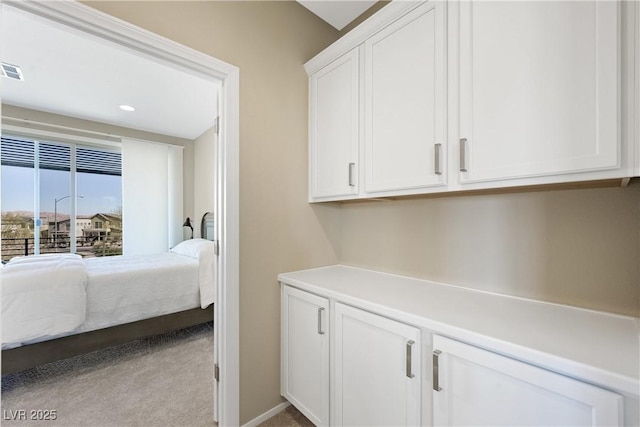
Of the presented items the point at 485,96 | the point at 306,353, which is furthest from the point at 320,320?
the point at 485,96

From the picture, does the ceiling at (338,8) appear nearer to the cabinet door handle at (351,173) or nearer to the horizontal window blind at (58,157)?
the cabinet door handle at (351,173)

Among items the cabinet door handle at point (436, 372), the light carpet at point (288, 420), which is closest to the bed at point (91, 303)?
the light carpet at point (288, 420)

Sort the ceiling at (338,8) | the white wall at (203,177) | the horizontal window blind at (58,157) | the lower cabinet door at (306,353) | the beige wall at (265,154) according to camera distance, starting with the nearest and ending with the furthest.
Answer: the lower cabinet door at (306,353) → the beige wall at (265,154) → the ceiling at (338,8) → the horizontal window blind at (58,157) → the white wall at (203,177)

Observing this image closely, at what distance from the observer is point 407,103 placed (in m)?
1.29

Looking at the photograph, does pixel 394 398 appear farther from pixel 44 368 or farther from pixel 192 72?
pixel 44 368

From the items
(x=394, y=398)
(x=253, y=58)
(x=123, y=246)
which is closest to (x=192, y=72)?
(x=253, y=58)

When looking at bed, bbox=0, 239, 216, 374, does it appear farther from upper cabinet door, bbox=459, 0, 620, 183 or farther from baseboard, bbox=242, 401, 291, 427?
upper cabinet door, bbox=459, 0, 620, 183

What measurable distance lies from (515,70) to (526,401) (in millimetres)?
1095

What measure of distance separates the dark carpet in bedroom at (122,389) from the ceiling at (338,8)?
9.33ft

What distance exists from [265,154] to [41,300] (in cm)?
208

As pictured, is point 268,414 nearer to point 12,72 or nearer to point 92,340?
point 92,340

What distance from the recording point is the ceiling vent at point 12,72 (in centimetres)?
→ 250

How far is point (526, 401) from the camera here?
766 millimetres

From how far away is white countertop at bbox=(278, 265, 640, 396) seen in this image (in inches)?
26.6
